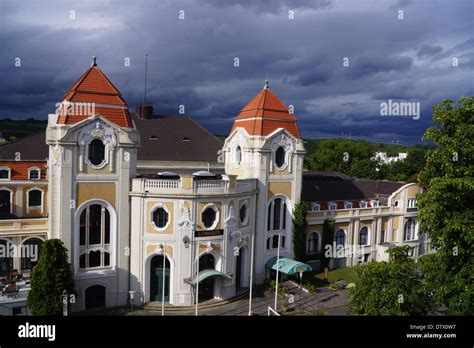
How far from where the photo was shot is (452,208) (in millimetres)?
14000

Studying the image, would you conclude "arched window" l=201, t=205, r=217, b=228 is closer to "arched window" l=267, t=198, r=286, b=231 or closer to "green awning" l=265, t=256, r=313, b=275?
"arched window" l=267, t=198, r=286, b=231

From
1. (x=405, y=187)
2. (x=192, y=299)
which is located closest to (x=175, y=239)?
(x=192, y=299)

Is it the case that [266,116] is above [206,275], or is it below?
above

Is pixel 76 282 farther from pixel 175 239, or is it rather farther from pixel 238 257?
pixel 238 257

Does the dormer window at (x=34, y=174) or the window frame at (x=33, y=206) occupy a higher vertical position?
the dormer window at (x=34, y=174)

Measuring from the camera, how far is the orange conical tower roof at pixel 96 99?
75.8 feet

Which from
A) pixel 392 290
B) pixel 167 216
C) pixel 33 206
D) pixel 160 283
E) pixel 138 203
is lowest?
pixel 160 283

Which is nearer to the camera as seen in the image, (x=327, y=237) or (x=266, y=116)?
(x=266, y=116)

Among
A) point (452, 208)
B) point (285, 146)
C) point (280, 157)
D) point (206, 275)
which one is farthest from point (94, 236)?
point (452, 208)

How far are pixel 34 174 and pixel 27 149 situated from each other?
2485 millimetres

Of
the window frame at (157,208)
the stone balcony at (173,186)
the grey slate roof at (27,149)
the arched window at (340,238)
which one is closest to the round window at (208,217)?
the stone balcony at (173,186)

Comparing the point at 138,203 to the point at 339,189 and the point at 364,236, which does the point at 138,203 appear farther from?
the point at 364,236

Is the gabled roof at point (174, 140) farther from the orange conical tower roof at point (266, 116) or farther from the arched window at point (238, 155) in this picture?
the orange conical tower roof at point (266, 116)

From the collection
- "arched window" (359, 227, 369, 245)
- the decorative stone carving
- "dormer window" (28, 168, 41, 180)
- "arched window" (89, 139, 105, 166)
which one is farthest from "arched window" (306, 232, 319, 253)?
"dormer window" (28, 168, 41, 180)
